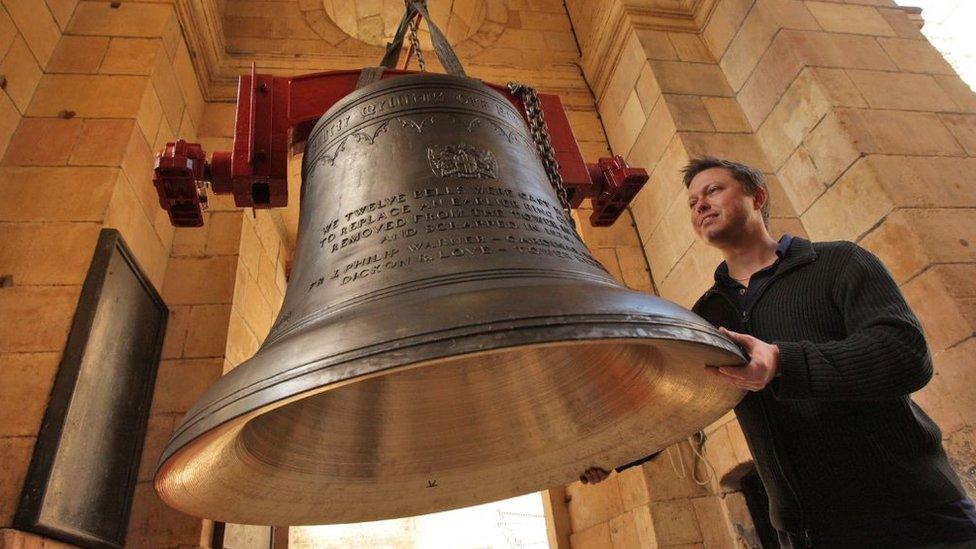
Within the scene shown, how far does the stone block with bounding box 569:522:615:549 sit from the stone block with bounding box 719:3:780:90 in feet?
8.15

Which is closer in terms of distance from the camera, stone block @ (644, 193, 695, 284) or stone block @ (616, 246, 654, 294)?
stone block @ (644, 193, 695, 284)

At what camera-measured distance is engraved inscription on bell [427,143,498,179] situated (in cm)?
112

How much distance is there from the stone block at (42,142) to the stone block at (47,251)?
314mm

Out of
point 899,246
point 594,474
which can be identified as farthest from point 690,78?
point 594,474

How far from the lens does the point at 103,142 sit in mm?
2203

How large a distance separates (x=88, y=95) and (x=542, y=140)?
211 cm

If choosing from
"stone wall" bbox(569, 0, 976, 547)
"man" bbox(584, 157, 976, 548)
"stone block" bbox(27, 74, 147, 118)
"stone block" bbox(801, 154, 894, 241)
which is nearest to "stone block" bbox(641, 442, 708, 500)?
"stone wall" bbox(569, 0, 976, 547)

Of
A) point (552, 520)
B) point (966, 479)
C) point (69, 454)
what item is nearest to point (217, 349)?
point (69, 454)

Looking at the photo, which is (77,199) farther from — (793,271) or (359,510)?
(793,271)

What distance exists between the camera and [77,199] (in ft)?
6.65

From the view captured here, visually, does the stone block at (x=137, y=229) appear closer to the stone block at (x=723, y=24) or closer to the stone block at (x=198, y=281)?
the stone block at (x=198, y=281)

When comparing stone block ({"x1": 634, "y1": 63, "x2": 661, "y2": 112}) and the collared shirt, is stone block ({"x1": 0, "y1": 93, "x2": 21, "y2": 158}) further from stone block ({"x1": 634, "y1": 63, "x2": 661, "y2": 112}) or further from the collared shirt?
stone block ({"x1": 634, "y1": 63, "x2": 661, "y2": 112})

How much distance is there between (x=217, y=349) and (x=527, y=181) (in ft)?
6.20

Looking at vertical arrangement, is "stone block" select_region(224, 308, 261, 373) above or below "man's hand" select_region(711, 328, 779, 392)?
above
